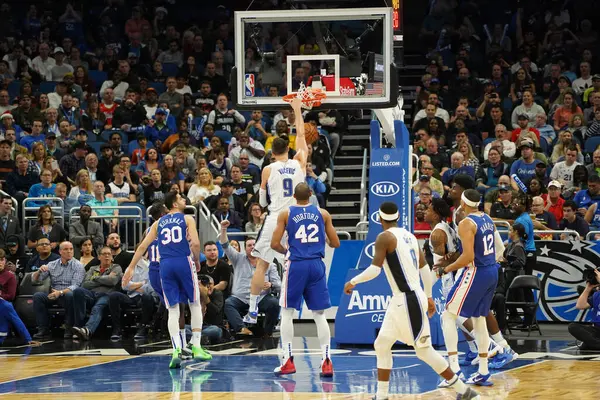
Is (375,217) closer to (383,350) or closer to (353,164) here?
(383,350)

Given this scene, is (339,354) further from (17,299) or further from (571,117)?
(571,117)

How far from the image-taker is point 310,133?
68.2ft

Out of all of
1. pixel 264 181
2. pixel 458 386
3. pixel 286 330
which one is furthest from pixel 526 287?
pixel 458 386

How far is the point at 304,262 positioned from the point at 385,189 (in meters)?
3.19

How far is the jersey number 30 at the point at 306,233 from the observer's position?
497 inches

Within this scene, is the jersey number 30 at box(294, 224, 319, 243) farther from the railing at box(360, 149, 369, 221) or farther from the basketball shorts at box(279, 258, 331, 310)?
the railing at box(360, 149, 369, 221)

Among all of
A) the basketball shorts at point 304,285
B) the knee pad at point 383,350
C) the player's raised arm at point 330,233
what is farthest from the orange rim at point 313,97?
the knee pad at point 383,350

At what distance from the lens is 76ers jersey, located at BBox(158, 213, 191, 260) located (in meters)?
13.7

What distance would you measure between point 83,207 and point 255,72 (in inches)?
191

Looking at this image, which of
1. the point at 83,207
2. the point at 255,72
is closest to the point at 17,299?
the point at 83,207

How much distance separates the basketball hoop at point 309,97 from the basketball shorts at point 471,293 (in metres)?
3.24

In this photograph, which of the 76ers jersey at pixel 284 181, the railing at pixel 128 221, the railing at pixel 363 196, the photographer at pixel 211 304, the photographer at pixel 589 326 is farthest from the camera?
the railing at pixel 363 196

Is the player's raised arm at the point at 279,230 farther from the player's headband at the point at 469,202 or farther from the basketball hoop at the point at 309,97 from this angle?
the player's headband at the point at 469,202

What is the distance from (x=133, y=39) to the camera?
27.3 m
